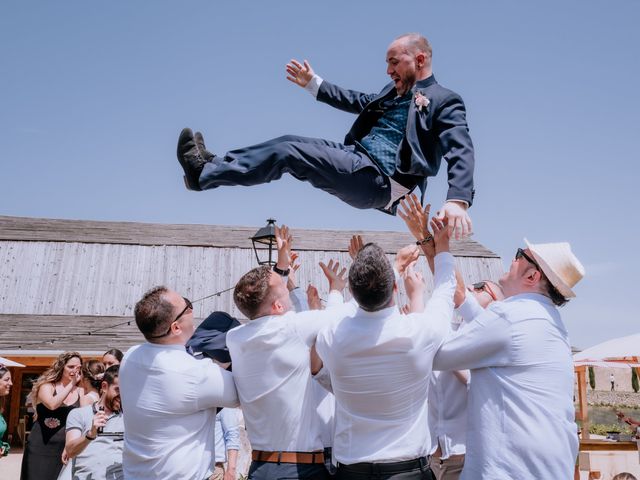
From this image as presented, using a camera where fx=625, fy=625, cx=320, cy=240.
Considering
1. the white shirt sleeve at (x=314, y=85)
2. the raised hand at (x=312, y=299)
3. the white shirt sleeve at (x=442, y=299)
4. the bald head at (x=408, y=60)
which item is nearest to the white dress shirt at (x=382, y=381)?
the white shirt sleeve at (x=442, y=299)

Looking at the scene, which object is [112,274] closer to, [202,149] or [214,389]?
[202,149]

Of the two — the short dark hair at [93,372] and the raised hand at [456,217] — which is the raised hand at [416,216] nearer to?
the raised hand at [456,217]

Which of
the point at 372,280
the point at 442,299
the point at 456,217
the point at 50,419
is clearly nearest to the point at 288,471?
the point at 372,280

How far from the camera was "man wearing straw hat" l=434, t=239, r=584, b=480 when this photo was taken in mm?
3064

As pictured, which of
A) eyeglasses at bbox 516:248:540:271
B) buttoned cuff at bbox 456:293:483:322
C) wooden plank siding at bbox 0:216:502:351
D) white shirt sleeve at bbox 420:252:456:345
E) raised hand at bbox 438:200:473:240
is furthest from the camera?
wooden plank siding at bbox 0:216:502:351

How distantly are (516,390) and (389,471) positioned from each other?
2.47 feet

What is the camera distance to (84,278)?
66.7 ft

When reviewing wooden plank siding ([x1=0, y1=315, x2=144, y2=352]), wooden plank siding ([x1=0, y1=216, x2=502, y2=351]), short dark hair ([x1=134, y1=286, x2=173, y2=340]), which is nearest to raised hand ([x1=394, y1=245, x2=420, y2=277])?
short dark hair ([x1=134, y1=286, x2=173, y2=340])

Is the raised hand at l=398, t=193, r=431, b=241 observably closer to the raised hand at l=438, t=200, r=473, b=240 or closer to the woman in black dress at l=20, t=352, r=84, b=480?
the raised hand at l=438, t=200, r=473, b=240

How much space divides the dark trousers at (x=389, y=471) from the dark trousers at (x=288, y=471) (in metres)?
0.23

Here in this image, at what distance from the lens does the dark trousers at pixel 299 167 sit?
4004mm

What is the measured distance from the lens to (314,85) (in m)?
4.57

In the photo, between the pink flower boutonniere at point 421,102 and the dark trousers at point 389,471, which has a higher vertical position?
the pink flower boutonniere at point 421,102

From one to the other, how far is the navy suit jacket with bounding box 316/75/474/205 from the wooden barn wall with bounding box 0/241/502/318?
16.1 metres
